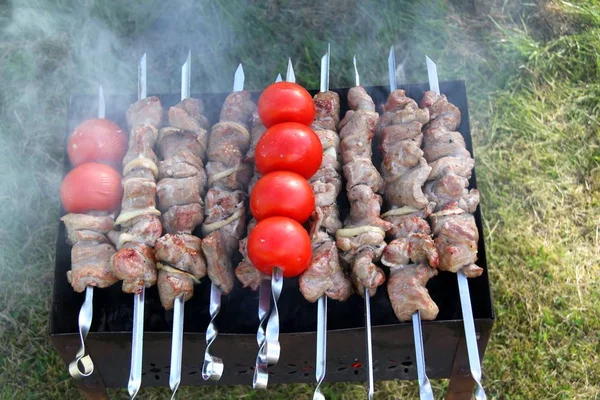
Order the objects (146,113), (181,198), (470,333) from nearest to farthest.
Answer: (470,333) < (181,198) < (146,113)

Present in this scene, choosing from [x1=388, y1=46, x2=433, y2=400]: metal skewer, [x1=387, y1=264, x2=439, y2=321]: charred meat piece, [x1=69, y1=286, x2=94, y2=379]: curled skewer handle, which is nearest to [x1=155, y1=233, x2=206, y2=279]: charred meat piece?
[x1=69, y1=286, x2=94, y2=379]: curled skewer handle

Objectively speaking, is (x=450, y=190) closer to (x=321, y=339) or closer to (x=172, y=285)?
(x=321, y=339)

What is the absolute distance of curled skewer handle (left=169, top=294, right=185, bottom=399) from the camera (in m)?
3.01

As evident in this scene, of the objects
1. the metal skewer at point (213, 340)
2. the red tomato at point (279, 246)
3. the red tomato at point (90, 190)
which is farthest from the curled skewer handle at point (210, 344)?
the red tomato at point (90, 190)

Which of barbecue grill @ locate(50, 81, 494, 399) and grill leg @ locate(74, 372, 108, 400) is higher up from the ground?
barbecue grill @ locate(50, 81, 494, 399)

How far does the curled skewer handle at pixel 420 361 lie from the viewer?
9.42 feet

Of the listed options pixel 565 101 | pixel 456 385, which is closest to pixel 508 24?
pixel 565 101

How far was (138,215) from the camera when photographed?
3471 millimetres

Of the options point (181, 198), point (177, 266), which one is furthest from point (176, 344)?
point (181, 198)

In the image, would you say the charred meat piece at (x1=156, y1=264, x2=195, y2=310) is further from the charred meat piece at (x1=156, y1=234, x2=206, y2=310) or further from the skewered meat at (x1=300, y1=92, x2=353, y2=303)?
the skewered meat at (x1=300, y1=92, x2=353, y2=303)

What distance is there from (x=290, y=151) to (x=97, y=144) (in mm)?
1249

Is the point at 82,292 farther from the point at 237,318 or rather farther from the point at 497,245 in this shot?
the point at 497,245

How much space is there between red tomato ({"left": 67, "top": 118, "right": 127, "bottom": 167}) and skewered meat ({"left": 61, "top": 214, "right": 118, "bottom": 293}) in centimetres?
44

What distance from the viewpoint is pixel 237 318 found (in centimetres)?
346
